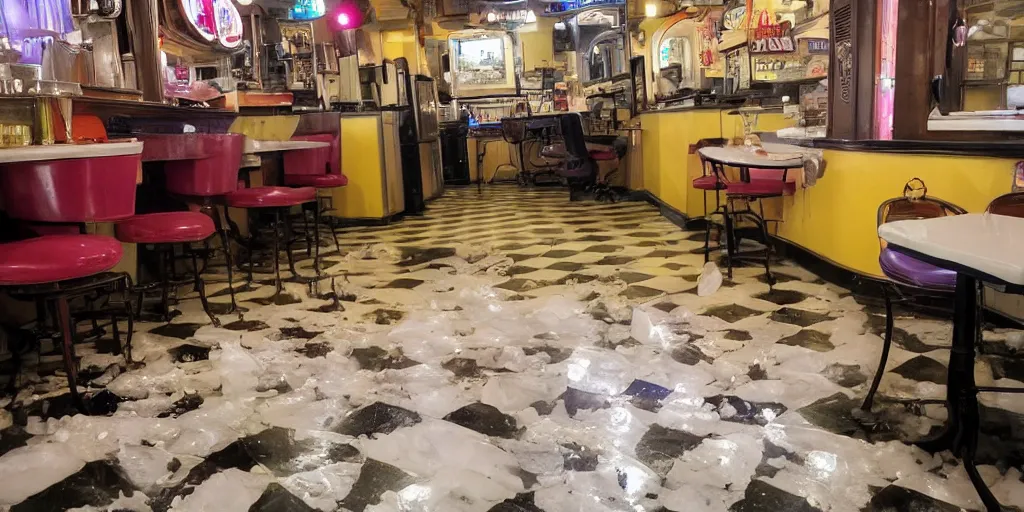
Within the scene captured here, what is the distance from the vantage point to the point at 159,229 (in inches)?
136

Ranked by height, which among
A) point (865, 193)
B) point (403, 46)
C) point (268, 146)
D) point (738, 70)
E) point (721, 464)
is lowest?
point (721, 464)

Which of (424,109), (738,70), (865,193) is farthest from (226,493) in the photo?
(424,109)

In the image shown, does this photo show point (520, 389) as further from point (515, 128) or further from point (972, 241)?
point (515, 128)

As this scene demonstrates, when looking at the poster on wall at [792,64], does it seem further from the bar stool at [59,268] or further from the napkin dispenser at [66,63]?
the bar stool at [59,268]

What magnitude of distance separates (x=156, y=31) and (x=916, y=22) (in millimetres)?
4653

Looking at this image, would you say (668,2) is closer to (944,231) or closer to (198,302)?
(198,302)

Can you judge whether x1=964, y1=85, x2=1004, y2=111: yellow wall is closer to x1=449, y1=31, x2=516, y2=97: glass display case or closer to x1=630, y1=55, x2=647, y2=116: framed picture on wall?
x1=630, y1=55, x2=647, y2=116: framed picture on wall

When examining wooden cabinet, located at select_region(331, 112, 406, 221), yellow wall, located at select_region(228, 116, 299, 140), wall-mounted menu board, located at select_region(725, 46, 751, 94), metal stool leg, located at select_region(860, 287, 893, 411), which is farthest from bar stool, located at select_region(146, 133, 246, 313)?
wall-mounted menu board, located at select_region(725, 46, 751, 94)

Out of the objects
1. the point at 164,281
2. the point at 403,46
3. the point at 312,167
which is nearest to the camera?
the point at 164,281

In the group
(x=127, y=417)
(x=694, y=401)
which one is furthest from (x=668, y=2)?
(x=127, y=417)

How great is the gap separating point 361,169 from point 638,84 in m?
4.04

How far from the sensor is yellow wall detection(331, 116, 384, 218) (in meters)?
7.71

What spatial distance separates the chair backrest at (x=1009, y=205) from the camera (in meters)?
2.63

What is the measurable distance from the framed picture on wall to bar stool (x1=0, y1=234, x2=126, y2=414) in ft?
25.6
